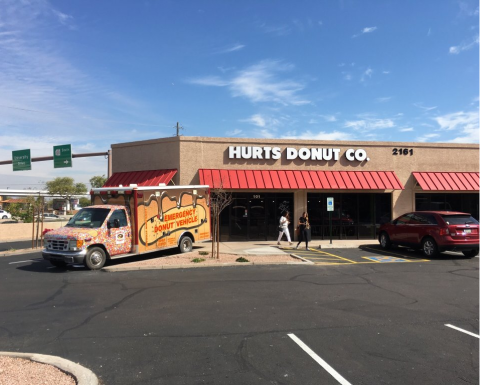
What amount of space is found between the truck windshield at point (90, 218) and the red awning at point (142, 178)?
19.1ft

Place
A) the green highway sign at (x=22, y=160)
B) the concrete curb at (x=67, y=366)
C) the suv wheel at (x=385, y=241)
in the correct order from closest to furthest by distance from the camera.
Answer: the concrete curb at (x=67, y=366), the suv wheel at (x=385, y=241), the green highway sign at (x=22, y=160)

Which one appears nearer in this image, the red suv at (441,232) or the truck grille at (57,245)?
the truck grille at (57,245)

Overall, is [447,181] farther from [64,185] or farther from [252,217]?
[64,185]

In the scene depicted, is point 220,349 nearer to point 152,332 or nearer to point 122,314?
point 152,332

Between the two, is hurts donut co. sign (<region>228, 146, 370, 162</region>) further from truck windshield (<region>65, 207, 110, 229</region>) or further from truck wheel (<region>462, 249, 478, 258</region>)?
truck windshield (<region>65, 207, 110, 229</region>)

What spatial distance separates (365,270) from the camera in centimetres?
1162

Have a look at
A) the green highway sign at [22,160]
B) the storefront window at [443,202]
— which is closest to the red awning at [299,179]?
the storefront window at [443,202]

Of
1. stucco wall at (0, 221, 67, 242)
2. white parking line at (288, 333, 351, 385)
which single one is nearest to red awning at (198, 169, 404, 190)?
white parking line at (288, 333, 351, 385)

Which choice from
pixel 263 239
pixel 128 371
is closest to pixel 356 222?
pixel 263 239

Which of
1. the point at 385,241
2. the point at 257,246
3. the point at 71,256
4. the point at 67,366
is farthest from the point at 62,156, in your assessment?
the point at 67,366

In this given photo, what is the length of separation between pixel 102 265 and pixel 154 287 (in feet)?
11.1

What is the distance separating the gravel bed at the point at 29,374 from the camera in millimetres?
4074

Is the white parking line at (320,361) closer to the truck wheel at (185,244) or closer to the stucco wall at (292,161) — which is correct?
the truck wheel at (185,244)

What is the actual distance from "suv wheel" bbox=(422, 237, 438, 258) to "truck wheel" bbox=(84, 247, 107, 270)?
449 inches
